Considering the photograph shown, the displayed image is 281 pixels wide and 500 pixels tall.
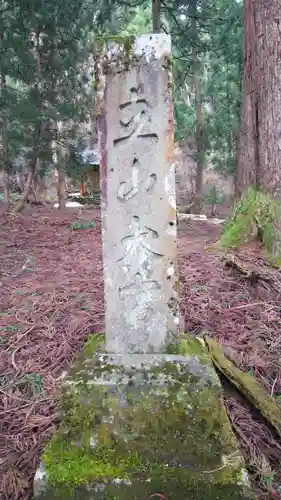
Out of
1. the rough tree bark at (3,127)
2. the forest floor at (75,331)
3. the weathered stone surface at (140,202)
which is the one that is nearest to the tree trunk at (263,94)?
the forest floor at (75,331)

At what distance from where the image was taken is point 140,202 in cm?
239

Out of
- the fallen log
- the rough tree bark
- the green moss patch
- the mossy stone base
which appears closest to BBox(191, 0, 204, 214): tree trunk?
the rough tree bark

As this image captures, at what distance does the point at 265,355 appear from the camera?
133 inches

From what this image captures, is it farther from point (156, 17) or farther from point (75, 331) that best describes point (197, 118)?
point (75, 331)

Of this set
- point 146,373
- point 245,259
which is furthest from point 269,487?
point 245,259

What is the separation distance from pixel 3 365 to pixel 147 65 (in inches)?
95.4

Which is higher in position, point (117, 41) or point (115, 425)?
point (117, 41)

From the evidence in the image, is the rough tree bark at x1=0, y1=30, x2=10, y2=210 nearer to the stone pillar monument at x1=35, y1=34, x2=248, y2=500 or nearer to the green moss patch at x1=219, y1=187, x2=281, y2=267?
the green moss patch at x1=219, y1=187, x2=281, y2=267

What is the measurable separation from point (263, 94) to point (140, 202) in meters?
3.36

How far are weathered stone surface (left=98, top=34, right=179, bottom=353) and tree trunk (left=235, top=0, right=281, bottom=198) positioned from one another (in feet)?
9.75

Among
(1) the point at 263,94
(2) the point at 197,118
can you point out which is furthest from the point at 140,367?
(2) the point at 197,118

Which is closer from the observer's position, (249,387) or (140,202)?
(140,202)

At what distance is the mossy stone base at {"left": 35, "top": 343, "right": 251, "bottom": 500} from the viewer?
80.7 inches

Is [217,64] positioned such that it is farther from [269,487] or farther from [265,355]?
[269,487]
